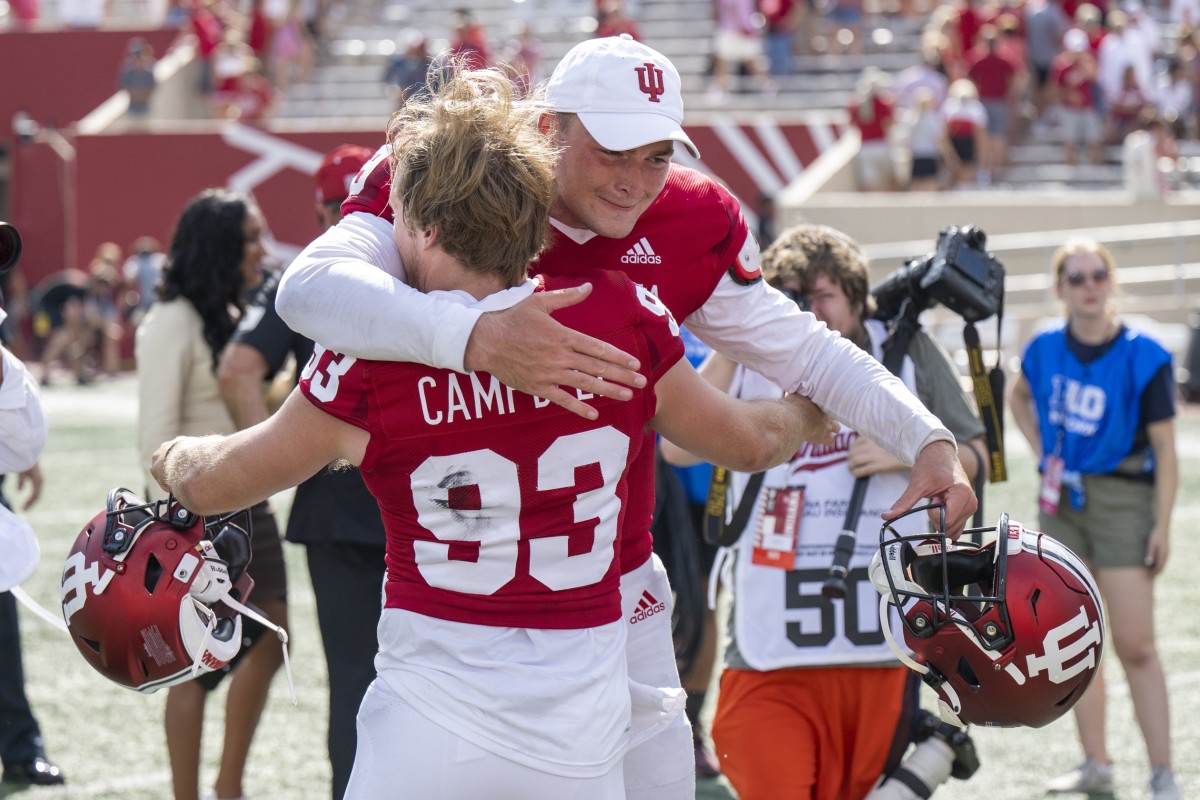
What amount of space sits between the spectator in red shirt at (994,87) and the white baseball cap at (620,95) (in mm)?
16127

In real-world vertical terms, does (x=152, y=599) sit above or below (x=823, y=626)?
above

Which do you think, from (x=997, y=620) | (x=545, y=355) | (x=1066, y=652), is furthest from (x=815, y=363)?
(x=545, y=355)

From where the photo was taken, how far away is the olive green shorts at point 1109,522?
5.48m

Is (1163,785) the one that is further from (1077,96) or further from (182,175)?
(182,175)

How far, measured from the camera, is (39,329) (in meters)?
21.9

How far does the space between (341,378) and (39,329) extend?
811 inches

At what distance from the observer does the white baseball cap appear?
2965 mm

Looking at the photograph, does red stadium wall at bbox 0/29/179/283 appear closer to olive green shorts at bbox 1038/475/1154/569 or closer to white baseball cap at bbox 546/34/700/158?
olive green shorts at bbox 1038/475/1154/569

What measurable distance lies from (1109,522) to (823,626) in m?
1.78

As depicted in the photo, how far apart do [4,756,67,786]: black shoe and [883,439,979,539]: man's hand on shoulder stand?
3494mm

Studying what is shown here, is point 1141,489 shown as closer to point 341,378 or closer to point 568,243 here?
point 568,243

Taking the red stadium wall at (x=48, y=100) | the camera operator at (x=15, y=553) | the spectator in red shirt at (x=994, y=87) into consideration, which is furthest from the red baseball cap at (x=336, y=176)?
the red stadium wall at (x=48, y=100)

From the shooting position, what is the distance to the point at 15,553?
424 centimetres

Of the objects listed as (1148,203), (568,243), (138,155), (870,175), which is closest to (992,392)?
(568,243)
